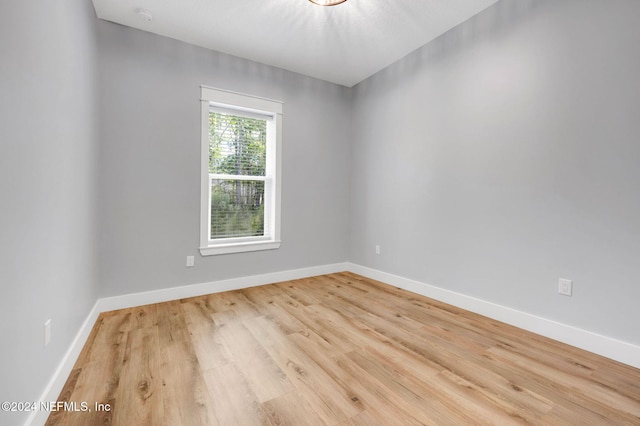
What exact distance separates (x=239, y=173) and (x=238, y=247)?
2.99 ft

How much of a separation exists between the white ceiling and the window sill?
7.30 ft

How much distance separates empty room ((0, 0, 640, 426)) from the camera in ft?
4.63

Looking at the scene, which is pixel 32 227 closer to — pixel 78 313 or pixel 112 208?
pixel 78 313

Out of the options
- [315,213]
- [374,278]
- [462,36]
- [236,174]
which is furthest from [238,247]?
[462,36]

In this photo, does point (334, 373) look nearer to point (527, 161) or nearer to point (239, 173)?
point (527, 161)

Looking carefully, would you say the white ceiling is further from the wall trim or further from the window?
the wall trim

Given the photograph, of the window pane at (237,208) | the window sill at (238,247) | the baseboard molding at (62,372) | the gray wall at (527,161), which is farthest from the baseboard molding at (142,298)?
the gray wall at (527,161)

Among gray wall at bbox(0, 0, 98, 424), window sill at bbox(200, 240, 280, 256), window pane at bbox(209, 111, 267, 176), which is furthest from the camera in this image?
window pane at bbox(209, 111, 267, 176)

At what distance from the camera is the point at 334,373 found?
5.64 ft

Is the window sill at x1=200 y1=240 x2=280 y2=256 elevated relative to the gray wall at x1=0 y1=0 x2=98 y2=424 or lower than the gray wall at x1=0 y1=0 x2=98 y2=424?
lower

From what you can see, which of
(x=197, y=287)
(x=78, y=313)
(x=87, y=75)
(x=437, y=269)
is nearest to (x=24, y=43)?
(x=87, y=75)

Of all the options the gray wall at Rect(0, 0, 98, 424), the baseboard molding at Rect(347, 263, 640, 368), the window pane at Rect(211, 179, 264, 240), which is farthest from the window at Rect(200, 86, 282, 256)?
the baseboard molding at Rect(347, 263, 640, 368)

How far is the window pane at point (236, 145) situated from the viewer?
10.9 ft

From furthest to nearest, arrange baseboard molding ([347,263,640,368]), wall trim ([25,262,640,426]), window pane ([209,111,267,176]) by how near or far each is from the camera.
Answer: window pane ([209,111,267,176])
baseboard molding ([347,263,640,368])
wall trim ([25,262,640,426])
